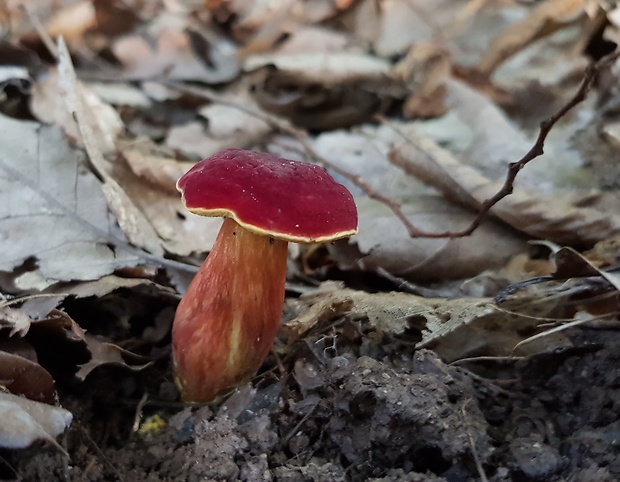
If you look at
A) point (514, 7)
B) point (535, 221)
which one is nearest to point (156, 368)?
point (535, 221)

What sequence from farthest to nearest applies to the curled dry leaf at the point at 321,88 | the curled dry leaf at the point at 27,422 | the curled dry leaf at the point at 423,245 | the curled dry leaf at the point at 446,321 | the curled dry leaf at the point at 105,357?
the curled dry leaf at the point at 321,88 < the curled dry leaf at the point at 423,245 < the curled dry leaf at the point at 446,321 < the curled dry leaf at the point at 105,357 < the curled dry leaf at the point at 27,422

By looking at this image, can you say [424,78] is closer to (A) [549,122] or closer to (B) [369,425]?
(A) [549,122]

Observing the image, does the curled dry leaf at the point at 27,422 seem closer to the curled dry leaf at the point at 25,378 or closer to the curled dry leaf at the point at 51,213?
the curled dry leaf at the point at 25,378

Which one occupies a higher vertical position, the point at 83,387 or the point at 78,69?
the point at 78,69

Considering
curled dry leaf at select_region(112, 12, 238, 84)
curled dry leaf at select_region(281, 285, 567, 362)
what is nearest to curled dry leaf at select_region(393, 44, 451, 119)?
curled dry leaf at select_region(112, 12, 238, 84)

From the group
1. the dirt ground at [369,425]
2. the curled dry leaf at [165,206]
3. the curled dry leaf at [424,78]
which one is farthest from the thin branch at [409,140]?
the curled dry leaf at [424,78]

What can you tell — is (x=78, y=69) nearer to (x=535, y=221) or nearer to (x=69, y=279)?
(x=69, y=279)

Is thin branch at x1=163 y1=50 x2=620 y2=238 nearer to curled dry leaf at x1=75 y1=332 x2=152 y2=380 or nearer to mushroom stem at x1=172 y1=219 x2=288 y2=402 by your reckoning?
mushroom stem at x1=172 y1=219 x2=288 y2=402
